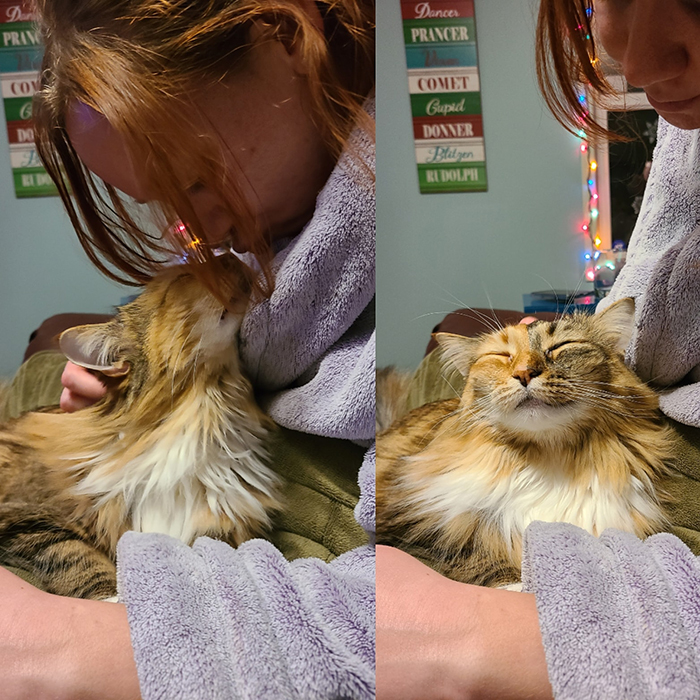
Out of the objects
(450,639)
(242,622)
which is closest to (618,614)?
(450,639)

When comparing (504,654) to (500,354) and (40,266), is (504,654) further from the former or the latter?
(40,266)

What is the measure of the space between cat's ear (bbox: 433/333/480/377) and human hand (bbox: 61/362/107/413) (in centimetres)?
41

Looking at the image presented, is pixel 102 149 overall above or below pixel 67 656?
above

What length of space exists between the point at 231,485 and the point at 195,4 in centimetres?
53

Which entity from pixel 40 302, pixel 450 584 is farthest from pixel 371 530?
pixel 40 302

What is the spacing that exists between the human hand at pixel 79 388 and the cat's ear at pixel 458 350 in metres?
0.41

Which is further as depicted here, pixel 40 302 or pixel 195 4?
pixel 40 302

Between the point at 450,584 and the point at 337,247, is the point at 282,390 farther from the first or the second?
the point at 450,584

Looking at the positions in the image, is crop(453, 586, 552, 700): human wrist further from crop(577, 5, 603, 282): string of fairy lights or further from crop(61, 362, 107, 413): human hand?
crop(61, 362, 107, 413): human hand

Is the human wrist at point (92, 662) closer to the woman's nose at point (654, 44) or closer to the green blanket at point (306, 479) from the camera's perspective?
the green blanket at point (306, 479)

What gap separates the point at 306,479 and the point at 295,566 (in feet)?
0.33

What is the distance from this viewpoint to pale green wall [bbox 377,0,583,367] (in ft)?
2.47

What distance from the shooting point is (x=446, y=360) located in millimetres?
779

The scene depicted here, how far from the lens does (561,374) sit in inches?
Answer: 28.6
